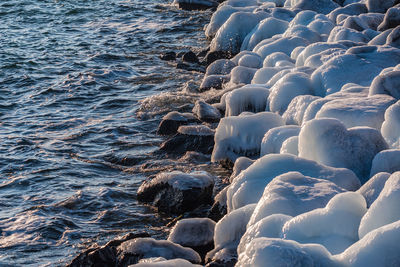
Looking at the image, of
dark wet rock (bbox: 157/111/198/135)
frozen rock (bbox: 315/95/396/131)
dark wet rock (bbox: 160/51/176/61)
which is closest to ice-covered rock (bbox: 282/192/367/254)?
frozen rock (bbox: 315/95/396/131)

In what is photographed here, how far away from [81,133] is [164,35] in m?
6.04

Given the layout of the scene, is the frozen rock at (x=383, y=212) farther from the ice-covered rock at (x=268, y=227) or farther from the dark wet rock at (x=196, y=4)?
the dark wet rock at (x=196, y=4)

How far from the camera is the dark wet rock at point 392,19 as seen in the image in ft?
31.9

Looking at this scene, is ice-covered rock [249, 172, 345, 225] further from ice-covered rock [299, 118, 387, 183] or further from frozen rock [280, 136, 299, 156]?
frozen rock [280, 136, 299, 156]

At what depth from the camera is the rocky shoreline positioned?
13.6ft

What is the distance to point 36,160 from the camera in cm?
799

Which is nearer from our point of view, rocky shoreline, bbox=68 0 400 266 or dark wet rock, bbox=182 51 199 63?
rocky shoreline, bbox=68 0 400 266

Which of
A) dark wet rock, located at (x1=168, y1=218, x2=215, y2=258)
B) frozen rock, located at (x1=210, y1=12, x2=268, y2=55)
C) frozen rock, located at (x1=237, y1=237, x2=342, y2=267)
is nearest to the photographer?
frozen rock, located at (x1=237, y1=237, x2=342, y2=267)

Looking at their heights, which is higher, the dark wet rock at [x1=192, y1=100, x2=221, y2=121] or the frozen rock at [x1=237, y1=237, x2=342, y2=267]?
the frozen rock at [x1=237, y1=237, x2=342, y2=267]

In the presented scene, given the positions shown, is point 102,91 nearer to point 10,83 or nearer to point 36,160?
point 10,83

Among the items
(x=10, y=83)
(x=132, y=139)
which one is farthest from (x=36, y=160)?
(x=10, y=83)

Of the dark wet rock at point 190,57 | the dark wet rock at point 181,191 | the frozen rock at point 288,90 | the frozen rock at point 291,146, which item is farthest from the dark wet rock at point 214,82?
the frozen rock at point 291,146

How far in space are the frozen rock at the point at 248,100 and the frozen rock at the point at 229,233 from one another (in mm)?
3052

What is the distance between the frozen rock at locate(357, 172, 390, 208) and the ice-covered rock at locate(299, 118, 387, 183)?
2.38ft
